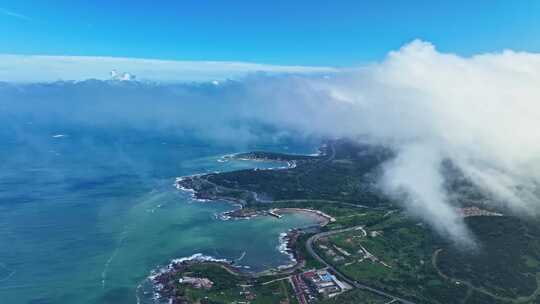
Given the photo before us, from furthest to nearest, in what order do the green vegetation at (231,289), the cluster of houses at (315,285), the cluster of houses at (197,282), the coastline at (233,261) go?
the coastline at (233,261) → the cluster of houses at (197,282) → the cluster of houses at (315,285) → the green vegetation at (231,289)

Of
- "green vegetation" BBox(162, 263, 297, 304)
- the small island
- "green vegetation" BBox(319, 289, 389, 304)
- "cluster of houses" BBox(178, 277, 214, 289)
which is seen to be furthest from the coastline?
"green vegetation" BBox(319, 289, 389, 304)

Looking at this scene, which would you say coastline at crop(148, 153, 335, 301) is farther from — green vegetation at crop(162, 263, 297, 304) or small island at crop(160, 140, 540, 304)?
green vegetation at crop(162, 263, 297, 304)

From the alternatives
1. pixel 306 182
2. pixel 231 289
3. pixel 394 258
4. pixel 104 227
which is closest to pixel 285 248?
pixel 231 289

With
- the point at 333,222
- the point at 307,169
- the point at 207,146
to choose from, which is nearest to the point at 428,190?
the point at 333,222

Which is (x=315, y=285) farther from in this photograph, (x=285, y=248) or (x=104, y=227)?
(x=104, y=227)

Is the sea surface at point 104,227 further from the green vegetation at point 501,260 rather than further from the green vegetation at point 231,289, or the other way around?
the green vegetation at point 501,260

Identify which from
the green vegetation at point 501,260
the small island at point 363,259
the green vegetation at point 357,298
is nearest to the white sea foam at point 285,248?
the small island at point 363,259

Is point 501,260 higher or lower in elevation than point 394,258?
higher

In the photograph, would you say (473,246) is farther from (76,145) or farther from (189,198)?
(76,145)
